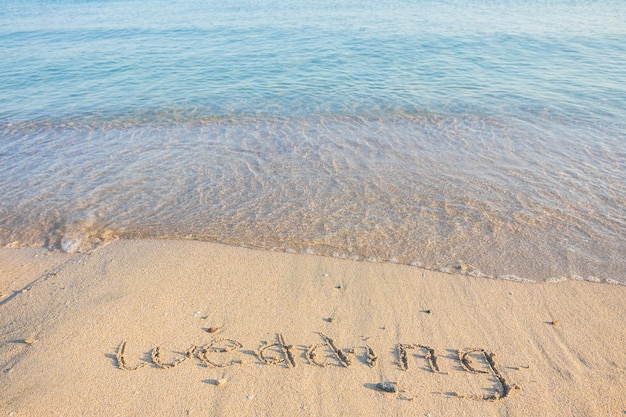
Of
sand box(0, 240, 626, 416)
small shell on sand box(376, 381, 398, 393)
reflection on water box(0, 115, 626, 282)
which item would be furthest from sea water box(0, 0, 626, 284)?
small shell on sand box(376, 381, 398, 393)

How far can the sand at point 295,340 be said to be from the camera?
309 cm

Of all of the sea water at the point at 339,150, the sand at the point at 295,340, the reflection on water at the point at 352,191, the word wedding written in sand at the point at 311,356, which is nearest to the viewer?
the sand at the point at 295,340

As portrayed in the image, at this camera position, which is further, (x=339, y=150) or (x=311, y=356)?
(x=339, y=150)

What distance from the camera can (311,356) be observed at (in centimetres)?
344

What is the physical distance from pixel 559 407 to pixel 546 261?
1992 millimetres

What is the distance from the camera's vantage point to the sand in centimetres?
309

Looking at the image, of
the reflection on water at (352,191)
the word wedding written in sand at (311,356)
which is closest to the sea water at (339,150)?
the reflection on water at (352,191)

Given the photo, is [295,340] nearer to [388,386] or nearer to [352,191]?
[388,386]

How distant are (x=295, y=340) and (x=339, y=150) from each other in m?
4.68

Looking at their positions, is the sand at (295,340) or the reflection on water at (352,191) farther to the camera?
the reflection on water at (352,191)

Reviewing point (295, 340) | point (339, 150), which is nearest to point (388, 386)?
point (295, 340)

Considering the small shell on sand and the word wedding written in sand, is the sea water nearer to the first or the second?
the word wedding written in sand

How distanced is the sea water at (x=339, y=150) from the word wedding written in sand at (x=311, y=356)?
130 cm

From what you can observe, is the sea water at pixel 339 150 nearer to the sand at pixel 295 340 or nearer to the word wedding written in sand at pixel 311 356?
the sand at pixel 295 340
